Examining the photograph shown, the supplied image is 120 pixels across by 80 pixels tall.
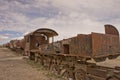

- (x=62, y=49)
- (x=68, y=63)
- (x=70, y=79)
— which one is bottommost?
(x=70, y=79)

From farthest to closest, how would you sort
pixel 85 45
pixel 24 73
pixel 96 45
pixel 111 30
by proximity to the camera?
pixel 24 73
pixel 111 30
pixel 85 45
pixel 96 45

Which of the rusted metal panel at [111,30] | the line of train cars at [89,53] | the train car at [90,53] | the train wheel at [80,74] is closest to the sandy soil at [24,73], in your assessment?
the line of train cars at [89,53]

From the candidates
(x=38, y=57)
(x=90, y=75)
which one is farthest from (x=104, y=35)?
(x=38, y=57)

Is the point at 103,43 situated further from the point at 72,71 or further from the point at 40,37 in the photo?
the point at 40,37

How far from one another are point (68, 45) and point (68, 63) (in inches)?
34.3

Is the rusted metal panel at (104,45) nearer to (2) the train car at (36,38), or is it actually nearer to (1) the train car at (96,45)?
(1) the train car at (96,45)

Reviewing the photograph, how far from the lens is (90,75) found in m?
7.04

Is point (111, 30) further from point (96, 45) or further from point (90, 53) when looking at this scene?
point (90, 53)

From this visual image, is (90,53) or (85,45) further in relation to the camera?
(85,45)

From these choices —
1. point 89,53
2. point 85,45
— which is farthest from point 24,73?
point 89,53

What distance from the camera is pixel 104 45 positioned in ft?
23.5

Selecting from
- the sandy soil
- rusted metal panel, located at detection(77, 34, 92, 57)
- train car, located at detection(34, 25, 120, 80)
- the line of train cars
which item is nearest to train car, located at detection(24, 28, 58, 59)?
the sandy soil

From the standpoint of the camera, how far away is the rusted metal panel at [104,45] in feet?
22.2

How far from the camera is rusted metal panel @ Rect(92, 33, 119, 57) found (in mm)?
6781
